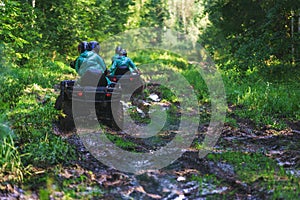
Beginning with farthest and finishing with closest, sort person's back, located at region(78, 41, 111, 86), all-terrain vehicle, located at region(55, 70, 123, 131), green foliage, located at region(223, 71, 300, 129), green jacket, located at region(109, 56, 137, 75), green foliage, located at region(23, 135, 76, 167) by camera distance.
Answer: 1. green jacket, located at region(109, 56, 137, 75)
2. green foliage, located at region(223, 71, 300, 129)
3. person's back, located at region(78, 41, 111, 86)
4. all-terrain vehicle, located at region(55, 70, 123, 131)
5. green foliage, located at region(23, 135, 76, 167)

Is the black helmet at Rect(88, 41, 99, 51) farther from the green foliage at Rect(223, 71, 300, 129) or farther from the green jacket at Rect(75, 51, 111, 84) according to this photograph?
the green foliage at Rect(223, 71, 300, 129)

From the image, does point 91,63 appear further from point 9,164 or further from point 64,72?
point 64,72

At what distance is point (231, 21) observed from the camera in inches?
601

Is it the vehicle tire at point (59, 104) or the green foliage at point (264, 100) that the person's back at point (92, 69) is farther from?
the green foliage at point (264, 100)

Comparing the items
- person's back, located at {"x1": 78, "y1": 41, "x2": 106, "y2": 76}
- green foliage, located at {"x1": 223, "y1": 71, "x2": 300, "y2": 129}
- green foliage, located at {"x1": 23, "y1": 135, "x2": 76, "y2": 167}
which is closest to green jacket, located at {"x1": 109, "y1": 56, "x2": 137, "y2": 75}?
green foliage, located at {"x1": 223, "y1": 71, "x2": 300, "y2": 129}

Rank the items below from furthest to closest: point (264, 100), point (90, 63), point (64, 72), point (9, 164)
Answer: point (64, 72)
point (264, 100)
point (90, 63)
point (9, 164)

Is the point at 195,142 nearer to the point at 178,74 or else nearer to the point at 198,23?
the point at 178,74

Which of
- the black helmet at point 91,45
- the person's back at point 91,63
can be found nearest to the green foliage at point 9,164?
the person's back at point 91,63

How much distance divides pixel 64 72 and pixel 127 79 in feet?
15.1

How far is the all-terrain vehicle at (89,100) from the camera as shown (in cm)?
747

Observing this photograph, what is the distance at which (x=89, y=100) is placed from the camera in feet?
24.6

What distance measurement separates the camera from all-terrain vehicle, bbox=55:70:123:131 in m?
7.47

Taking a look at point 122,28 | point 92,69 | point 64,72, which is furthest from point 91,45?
point 122,28

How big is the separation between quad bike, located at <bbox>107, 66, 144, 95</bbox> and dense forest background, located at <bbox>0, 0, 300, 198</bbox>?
228 centimetres
